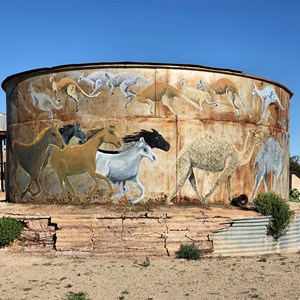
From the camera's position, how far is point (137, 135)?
13.4 m

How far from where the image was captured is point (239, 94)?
14.6 metres

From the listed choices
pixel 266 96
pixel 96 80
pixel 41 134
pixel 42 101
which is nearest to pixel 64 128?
pixel 41 134

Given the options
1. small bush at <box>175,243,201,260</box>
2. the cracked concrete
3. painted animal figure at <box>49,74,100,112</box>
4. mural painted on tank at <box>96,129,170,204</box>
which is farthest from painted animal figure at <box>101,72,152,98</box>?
small bush at <box>175,243,201,260</box>

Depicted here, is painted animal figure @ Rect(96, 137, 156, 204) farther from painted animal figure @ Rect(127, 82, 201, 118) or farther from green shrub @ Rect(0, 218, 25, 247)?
green shrub @ Rect(0, 218, 25, 247)

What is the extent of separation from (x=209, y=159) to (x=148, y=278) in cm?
562

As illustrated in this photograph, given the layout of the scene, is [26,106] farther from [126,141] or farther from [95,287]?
[95,287]

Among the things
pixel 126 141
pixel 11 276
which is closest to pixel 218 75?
pixel 126 141

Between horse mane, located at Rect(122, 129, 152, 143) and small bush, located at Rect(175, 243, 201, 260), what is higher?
horse mane, located at Rect(122, 129, 152, 143)

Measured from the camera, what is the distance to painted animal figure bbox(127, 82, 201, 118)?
44.5 feet

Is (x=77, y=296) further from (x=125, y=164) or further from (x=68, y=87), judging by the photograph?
(x=68, y=87)

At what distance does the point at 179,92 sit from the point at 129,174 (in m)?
3.07

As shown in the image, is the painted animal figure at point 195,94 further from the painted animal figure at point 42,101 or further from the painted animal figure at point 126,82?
the painted animal figure at point 42,101

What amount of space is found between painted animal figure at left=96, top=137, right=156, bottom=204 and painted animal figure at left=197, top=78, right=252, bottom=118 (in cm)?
279

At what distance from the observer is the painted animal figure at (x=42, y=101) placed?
14133 millimetres
